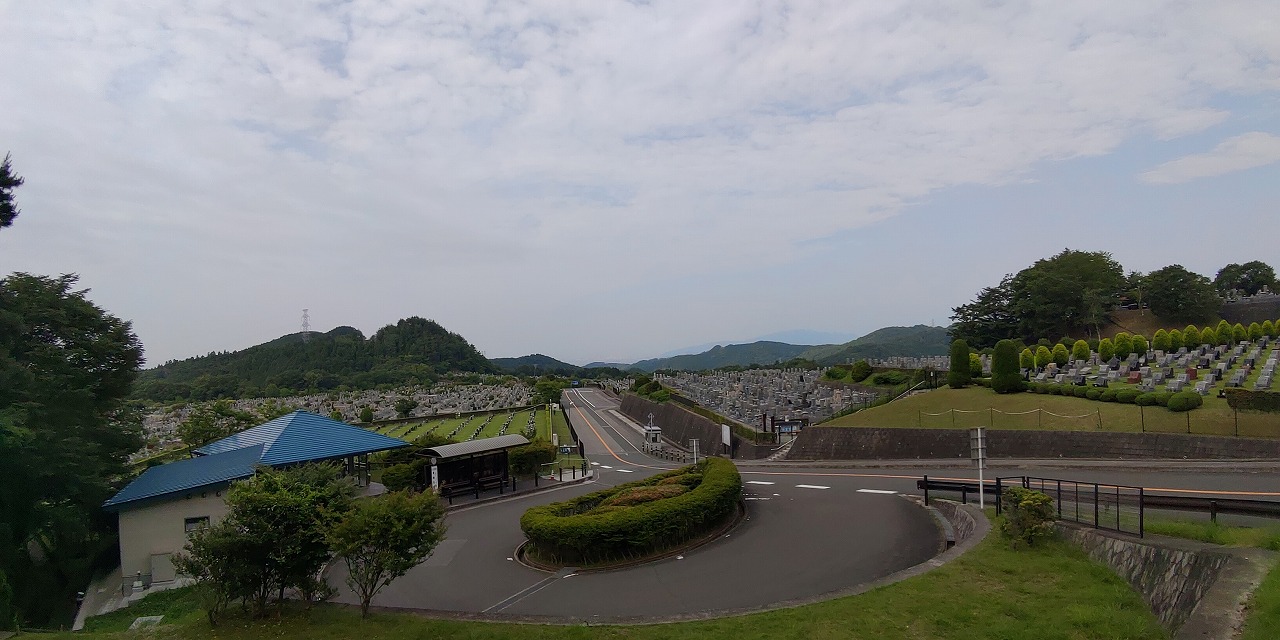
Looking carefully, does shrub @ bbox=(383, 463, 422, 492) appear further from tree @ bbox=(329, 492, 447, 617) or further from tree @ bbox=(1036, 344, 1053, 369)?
tree @ bbox=(1036, 344, 1053, 369)

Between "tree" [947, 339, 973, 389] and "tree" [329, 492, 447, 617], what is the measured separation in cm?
2795

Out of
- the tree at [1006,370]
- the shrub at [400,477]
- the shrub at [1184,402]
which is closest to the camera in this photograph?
the shrub at [1184,402]

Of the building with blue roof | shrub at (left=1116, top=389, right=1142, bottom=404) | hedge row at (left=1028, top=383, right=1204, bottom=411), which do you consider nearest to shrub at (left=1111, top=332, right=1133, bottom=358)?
hedge row at (left=1028, top=383, right=1204, bottom=411)

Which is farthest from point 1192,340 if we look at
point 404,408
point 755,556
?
point 404,408

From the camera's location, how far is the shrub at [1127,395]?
70.0ft

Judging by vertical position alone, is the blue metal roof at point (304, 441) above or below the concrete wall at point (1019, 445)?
above

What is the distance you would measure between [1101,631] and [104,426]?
83.6 feet

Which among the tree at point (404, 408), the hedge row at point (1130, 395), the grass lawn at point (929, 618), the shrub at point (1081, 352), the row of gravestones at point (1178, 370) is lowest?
the tree at point (404, 408)

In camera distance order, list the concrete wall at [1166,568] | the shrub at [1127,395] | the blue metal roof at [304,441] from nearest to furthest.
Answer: the concrete wall at [1166,568] < the blue metal roof at [304,441] < the shrub at [1127,395]

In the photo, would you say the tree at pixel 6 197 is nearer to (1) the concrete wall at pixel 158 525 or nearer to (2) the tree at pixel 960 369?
(1) the concrete wall at pixel 158 525

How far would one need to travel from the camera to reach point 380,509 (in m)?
8.93

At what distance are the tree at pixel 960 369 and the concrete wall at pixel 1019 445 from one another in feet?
23.6

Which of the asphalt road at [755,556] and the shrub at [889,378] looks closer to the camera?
the asphalt road at [755,556]

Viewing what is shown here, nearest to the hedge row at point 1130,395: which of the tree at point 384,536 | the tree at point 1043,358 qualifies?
the tree at point 1043,358
